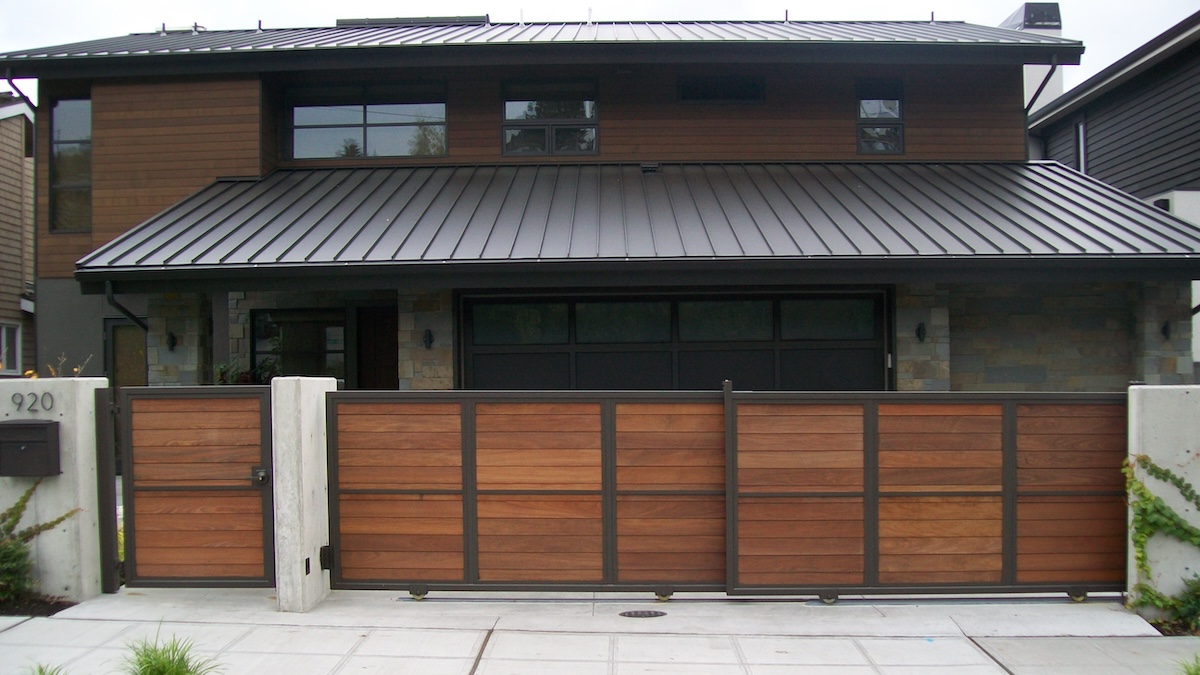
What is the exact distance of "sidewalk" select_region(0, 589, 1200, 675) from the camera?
4.89m

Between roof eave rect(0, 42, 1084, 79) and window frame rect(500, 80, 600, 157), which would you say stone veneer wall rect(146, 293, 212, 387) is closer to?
roof eave rect(0, 42, 1084, 79)

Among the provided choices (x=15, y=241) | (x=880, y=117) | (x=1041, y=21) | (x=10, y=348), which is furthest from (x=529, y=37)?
(x=1041, y=21)

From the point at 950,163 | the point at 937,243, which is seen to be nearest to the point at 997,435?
the point at 937,243

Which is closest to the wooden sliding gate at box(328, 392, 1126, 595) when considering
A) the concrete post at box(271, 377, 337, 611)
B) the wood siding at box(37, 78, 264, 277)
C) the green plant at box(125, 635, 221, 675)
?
the concrete post at box(271, 377, 337, 611)

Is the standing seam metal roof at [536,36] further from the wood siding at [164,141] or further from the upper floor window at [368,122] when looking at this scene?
the upper floor window at [368,122]

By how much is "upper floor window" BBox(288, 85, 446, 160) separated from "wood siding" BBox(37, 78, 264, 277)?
33.0 inches

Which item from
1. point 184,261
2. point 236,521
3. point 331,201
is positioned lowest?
point 236,521

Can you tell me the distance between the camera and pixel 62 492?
614 centimetres

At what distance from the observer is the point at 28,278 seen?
17641 mm

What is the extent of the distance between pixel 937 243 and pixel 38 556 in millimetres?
9149

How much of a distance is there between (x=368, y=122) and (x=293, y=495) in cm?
797

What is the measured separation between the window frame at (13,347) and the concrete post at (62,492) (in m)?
12.6

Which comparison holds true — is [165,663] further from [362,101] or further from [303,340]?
[362,101]

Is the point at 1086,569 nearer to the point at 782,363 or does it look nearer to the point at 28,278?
the point at 782,363
